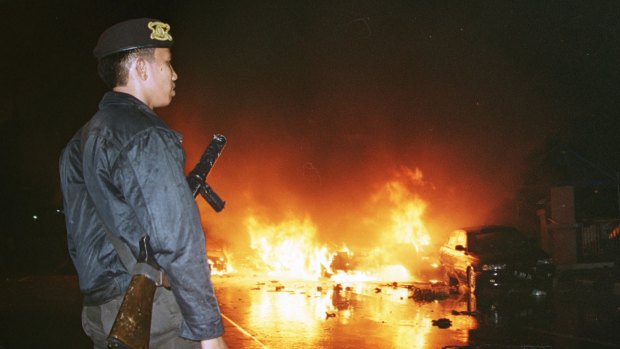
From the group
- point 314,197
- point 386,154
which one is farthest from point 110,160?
point 314,197

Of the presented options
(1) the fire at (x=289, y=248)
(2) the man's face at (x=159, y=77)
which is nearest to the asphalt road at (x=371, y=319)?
(1) the fire at (x=289, y=248)

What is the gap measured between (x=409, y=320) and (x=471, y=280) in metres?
4.34

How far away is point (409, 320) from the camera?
38.4 feet

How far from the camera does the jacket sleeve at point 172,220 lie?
7.32 ft

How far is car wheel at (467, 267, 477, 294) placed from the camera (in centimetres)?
1528

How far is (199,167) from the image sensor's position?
9.48ft

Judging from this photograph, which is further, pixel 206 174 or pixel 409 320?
pixel 409 320

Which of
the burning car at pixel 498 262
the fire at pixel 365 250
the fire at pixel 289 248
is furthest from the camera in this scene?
the fire at pixel 289 248

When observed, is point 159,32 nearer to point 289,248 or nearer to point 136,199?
point 136,199

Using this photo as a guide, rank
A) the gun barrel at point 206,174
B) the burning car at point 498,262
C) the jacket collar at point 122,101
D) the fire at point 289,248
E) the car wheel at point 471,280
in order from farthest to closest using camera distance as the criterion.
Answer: the fire at point 289,248 → the car wheel at point 471,280 → the burning car at point 498,262 → the gun barrel at point 206,174 → the jacket collar at point 122,101

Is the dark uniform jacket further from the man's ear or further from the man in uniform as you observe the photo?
the man's ear

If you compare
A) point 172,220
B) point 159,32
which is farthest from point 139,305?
point 159,32

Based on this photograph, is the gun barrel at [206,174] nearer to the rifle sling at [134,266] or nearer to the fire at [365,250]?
the rifle sling at [134,266]

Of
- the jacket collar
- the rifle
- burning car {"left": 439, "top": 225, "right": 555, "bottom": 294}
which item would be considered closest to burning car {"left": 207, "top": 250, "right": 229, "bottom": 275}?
burning car {"left": 439, "top": 225, "right": 555, "bottom": 294}
